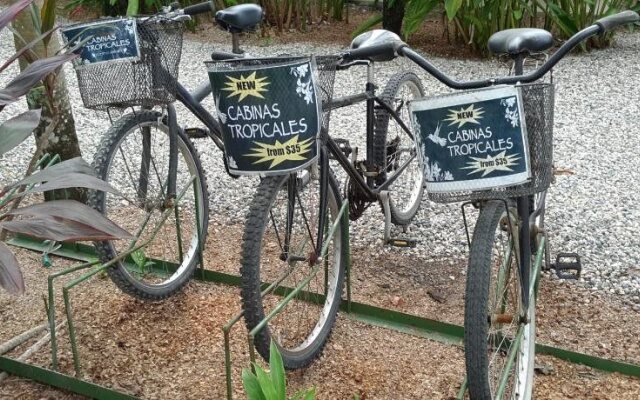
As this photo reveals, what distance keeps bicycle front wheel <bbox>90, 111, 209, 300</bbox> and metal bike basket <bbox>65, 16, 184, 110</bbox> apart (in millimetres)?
125

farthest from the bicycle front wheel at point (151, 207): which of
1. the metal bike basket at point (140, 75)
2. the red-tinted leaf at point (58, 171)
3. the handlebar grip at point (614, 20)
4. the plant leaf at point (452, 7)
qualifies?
the plant leaf at point (452, 7)

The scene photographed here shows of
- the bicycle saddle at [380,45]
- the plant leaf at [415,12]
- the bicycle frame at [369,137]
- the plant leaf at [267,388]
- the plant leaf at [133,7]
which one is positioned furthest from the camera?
the plant leaf at [133,7]

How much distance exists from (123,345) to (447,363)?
1148 millimetres

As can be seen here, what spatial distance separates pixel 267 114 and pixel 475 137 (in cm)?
58

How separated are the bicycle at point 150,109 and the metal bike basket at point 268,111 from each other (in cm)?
36

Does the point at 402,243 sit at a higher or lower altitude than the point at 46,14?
lower

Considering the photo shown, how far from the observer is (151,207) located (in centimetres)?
305

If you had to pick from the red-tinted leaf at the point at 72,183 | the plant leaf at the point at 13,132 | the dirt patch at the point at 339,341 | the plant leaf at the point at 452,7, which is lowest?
the dirt patch at the point at 339,341

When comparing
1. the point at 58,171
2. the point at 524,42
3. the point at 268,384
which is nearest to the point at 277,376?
the point at 268,384

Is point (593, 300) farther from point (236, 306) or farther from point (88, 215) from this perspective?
point (88, 215)

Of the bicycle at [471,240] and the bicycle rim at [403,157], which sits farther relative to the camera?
the bicycle rim at [403,157]

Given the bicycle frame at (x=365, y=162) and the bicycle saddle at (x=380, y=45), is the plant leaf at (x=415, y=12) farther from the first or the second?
the bicycle saddle at (x=380, y=45)

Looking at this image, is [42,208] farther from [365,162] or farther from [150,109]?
[365,162]

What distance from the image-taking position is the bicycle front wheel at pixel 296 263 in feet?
7.51
